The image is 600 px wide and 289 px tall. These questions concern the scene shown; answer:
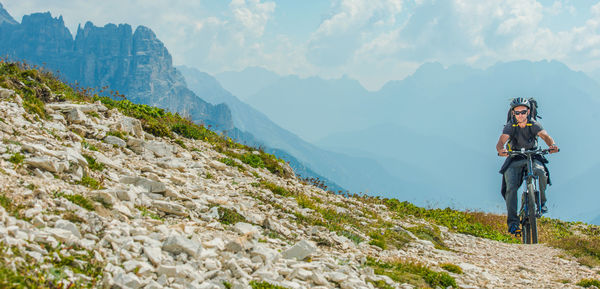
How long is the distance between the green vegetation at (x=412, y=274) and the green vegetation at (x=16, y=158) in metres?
5.93

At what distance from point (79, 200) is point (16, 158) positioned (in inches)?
58.4

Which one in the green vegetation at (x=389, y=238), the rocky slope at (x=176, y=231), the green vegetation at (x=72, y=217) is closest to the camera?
the rocky slope at (x=176, y=231)

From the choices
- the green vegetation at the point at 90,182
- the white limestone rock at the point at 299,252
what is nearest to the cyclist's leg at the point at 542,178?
the white limestone rock at the point at 299,252

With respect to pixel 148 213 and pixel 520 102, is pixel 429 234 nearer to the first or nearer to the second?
pixel 520 102

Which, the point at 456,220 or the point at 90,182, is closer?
the point at 90,182

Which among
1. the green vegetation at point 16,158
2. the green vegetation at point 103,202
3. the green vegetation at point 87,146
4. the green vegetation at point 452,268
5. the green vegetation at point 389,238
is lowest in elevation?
the green vegetation at point 452,268

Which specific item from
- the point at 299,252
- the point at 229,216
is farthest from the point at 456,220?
the point at 299,252

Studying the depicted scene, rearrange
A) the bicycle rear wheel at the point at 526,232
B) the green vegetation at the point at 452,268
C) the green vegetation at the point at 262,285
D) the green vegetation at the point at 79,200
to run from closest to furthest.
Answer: the green vegetation at the point at 262,285, the green vegetation at the point at 79,200, the green vegetation at the point at 452,268, the bicycle rear wheel at the point at 526,232

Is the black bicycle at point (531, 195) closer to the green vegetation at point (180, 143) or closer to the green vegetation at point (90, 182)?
the green vegetation at point (180, 143)

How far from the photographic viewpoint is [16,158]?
20.3 feet

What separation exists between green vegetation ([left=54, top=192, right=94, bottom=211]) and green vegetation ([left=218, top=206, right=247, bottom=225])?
2.42 meters

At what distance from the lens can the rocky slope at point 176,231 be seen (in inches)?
171

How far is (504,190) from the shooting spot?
41.3ft

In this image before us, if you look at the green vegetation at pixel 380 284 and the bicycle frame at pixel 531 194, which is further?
the bicycle frame at pixel 531 194
